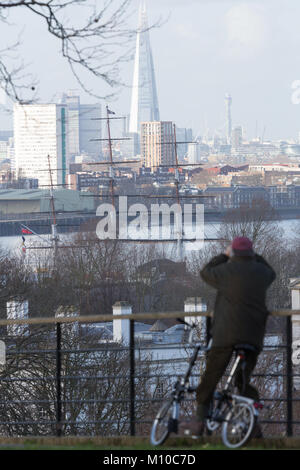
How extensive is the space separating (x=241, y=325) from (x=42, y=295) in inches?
995

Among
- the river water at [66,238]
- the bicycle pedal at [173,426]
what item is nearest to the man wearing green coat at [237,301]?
the bicycle pedal at [173,426]

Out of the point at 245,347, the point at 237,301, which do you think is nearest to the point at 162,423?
the point at 245,347

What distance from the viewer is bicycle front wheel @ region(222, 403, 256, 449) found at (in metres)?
5.69

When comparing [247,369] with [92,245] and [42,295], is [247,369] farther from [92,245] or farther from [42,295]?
[92,245]

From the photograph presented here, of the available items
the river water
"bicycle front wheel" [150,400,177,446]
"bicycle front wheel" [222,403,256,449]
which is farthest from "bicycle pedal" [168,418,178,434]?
the river water

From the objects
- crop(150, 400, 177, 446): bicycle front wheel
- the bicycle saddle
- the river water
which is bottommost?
the river water

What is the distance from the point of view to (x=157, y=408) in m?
6.47

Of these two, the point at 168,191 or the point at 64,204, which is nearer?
the point at 64,204

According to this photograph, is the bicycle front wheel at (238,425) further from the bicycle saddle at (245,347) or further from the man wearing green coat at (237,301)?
the bicycle saddle at (245,347)

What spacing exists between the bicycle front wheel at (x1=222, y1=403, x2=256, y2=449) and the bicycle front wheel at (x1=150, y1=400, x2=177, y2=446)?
0.36 metres

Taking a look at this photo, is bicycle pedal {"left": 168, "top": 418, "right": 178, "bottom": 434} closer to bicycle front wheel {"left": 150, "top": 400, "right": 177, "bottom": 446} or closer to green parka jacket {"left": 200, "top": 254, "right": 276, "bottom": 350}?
bicycle front wheel {"left": 150, "top": 400, "right": 177, "bottom": 446}

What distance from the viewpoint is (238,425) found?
5.73 meters

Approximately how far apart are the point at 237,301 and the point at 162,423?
96cm
